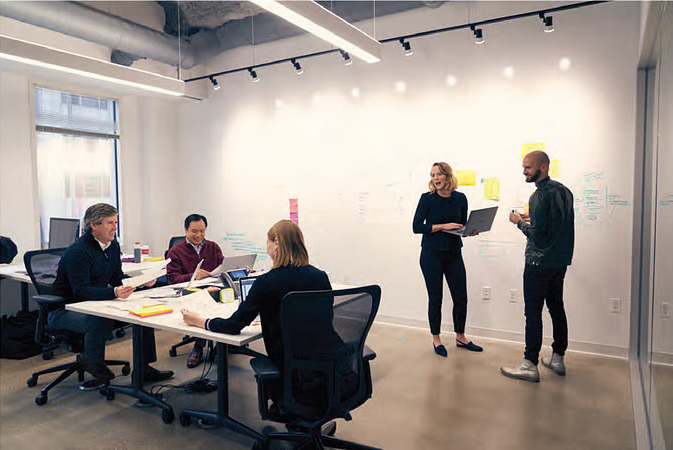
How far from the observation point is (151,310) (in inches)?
108

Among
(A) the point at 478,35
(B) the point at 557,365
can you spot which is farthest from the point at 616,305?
(A) the point at 478,35

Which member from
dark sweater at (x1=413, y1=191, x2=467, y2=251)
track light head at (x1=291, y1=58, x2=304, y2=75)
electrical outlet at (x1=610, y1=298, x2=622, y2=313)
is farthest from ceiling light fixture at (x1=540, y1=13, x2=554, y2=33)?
track light head at (x1=291, y1=58, x2=304, y2=75)

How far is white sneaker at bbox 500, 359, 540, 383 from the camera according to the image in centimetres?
340

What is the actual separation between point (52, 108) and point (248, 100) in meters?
2.28

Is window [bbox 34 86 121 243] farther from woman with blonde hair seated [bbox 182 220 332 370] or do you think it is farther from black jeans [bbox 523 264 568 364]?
black jeans [bbox 523 264 568 364]

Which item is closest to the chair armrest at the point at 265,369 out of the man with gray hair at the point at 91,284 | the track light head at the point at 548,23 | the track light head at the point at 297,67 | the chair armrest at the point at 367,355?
the chair armrest at the point at 367,355

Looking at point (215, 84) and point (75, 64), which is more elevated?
point (215, 84)

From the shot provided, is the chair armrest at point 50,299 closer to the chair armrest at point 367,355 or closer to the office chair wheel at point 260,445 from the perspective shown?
the office chair wheel at point 260,445

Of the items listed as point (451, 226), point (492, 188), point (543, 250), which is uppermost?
point (492, 188)

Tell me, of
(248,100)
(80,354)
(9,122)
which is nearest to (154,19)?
(248,100)

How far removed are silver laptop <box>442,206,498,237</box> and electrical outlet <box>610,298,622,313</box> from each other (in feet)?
4.03

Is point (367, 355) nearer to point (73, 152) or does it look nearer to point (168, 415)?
point (168, 415)

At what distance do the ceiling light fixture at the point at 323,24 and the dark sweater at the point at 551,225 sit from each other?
1.72 m

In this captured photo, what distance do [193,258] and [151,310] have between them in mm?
1235
